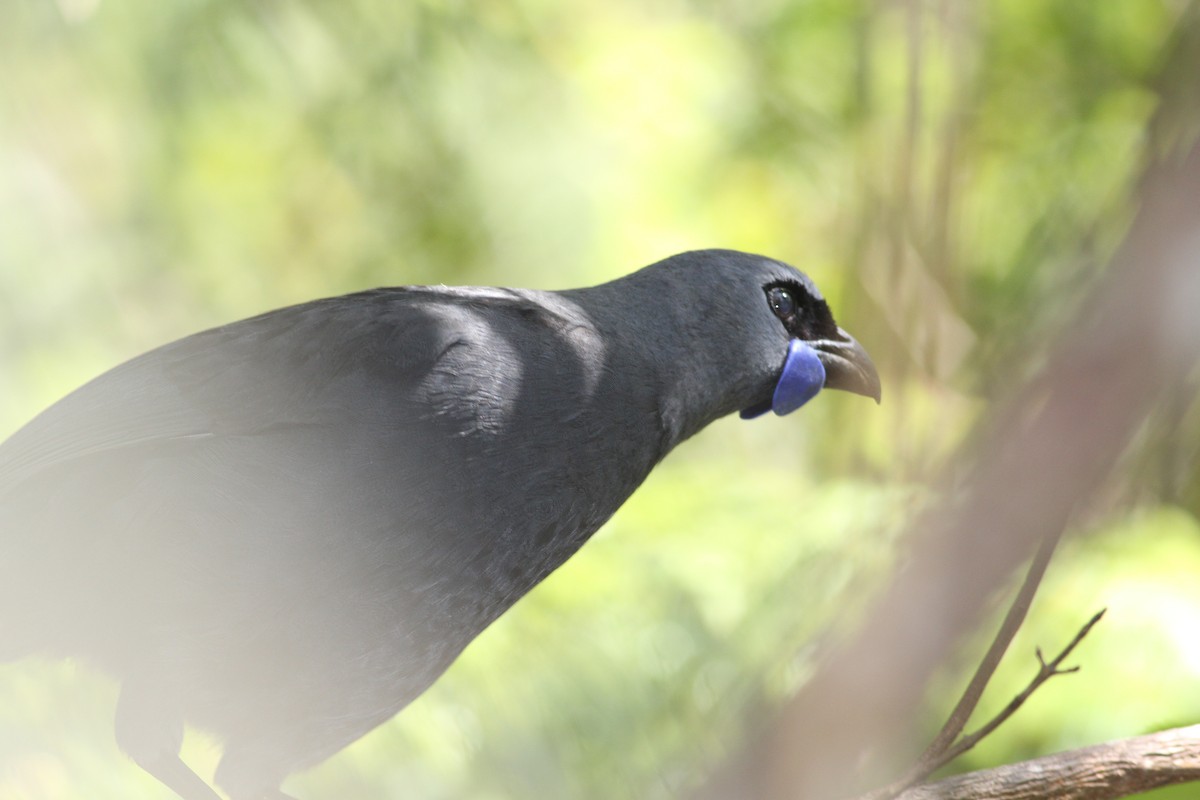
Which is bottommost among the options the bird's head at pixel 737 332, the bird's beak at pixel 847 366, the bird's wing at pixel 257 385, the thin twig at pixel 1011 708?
the thin twig at pixel 1011 708

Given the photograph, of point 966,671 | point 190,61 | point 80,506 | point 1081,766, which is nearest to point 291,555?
point 80,506

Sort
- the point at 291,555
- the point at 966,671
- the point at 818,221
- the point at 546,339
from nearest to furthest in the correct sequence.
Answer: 1. the point at 291,555
2. the point at 546,339
3. the point at 966,671
4. the point at 818,221

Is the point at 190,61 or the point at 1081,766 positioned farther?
the point at 190,61

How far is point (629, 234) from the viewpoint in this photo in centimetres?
450

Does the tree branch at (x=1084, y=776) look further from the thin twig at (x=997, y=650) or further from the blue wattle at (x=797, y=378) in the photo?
the blue wattle at (x=797, y=378)

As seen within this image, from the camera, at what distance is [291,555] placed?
2025 millimetres

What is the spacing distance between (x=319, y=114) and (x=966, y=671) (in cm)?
305

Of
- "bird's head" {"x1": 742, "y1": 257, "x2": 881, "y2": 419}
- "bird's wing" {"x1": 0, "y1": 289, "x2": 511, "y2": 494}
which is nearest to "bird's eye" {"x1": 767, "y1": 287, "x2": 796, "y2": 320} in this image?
"bird's head" {"x1": 742, "y1": 257, "x2": 881, "y2": 419}

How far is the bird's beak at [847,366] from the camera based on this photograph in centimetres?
258

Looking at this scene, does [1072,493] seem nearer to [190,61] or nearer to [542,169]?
[542,169]

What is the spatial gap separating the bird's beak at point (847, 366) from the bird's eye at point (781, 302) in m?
0.09

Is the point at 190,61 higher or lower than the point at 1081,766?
higher

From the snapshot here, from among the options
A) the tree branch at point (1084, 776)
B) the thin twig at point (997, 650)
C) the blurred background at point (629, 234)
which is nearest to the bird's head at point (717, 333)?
the blurred background at point (629, 234)

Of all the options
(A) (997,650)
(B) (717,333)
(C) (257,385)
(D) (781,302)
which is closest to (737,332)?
(B) (717,333)
